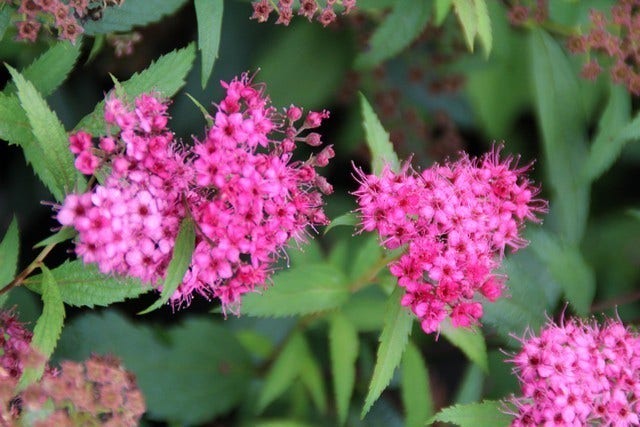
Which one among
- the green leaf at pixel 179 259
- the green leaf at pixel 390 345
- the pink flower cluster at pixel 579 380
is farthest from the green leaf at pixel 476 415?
the green leaf at pixel 179 259

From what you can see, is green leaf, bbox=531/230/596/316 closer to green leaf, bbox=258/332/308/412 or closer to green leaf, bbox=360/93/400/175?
green leaf, bbox=360/93/400/175

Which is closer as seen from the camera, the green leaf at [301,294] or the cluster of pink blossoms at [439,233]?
the cluster of pink blossoms at [439,233]

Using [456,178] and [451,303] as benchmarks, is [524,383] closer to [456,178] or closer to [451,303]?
[451,303]

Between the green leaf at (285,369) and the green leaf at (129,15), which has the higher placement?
the green leaf at (129,15)

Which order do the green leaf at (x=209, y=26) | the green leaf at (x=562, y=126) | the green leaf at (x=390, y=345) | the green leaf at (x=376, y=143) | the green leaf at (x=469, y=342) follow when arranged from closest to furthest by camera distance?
the green leaf at (x=390, y=345) < the green leaf at (x=209, y=26) < the green leaf at (x=376, y=143) < the green leaf at (x=469, y=342) < the green leaf at (x=562, y=126)

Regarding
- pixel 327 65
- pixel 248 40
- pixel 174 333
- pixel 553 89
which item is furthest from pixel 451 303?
pixel 248 40

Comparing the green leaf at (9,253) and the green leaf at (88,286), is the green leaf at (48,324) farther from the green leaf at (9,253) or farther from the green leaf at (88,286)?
the green leaf at (9,253)

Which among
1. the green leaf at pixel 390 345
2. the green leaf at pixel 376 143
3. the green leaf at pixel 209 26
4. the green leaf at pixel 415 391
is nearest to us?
the green leaf at pixel 390 345

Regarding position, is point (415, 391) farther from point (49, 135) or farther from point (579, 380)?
point (49, 135)

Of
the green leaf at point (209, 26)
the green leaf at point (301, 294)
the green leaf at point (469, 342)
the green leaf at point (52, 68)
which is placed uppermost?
the green leaf at point (52, 68)

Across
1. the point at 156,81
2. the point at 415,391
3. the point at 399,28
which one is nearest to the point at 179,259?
the point at 156,81
